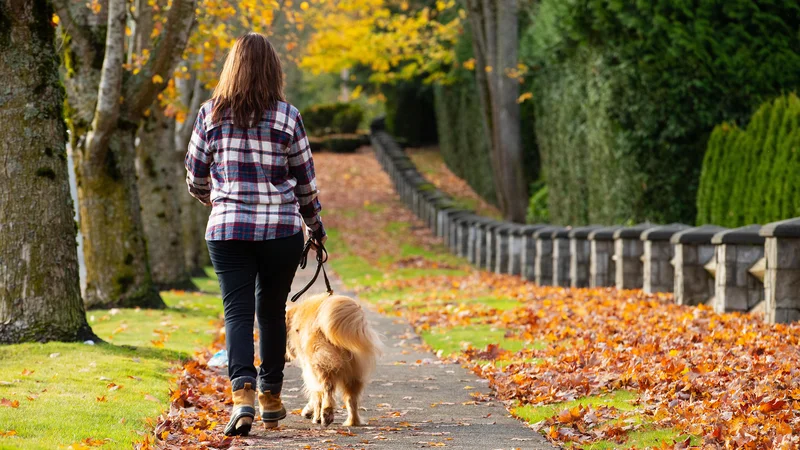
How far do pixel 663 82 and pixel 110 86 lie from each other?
32.0 feet

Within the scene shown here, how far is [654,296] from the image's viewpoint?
1410 centimetres

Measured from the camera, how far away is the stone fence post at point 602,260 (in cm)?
1666

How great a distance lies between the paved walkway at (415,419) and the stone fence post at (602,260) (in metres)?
7.14

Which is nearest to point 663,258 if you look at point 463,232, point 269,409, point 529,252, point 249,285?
point 529,252

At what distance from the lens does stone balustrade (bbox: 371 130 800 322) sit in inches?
403

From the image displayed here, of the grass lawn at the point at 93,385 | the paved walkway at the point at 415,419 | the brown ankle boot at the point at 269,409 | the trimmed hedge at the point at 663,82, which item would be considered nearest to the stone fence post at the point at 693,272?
the paved walkway at the point at 415,419

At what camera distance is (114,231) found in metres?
14.0

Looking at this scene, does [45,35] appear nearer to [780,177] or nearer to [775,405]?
[775,405]

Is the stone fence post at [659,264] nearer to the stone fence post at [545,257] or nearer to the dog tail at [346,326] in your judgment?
the stone fence post at [545,257]

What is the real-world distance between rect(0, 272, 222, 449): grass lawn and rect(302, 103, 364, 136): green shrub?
39.3m

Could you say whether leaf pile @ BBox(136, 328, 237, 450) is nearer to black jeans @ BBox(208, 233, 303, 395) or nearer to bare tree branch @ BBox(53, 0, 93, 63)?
black jeans @ BBox(208, 233, 303, 395)

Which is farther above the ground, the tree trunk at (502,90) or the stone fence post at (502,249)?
the tree trunk at (502,90)

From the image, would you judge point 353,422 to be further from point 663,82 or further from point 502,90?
point 502,90

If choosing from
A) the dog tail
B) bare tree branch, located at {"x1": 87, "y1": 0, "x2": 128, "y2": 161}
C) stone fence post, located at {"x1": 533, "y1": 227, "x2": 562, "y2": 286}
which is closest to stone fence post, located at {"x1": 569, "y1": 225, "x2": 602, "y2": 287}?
stone fence post, located at {"x1": 533, "y1": 227, "x2": 562, "y2": 286}
